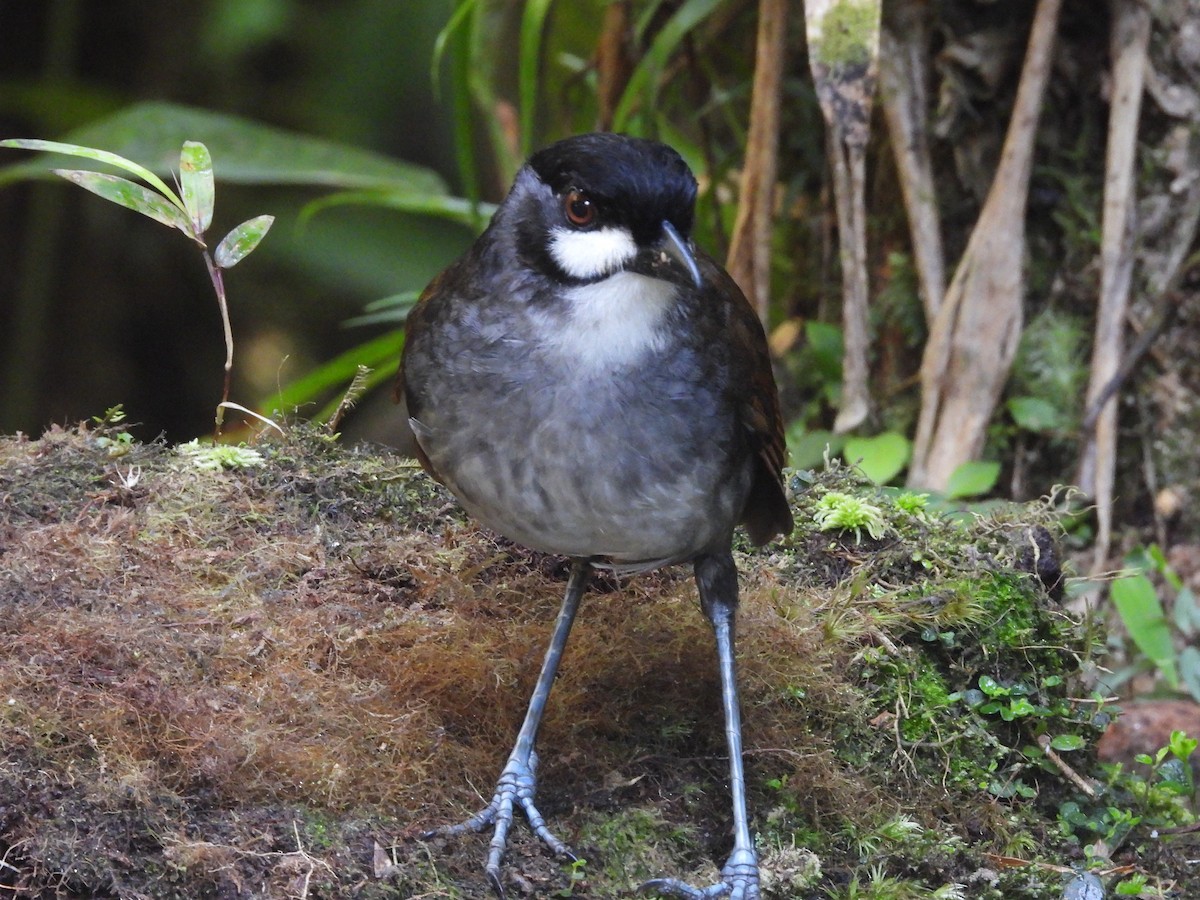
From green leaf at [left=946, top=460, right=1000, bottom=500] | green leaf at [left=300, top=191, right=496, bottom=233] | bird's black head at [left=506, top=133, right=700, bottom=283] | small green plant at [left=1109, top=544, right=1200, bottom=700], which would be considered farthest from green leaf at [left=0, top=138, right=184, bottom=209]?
small green plant at [left=1109, top=544, right=1200, bottom=700]

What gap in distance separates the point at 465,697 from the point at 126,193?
4.77 ft

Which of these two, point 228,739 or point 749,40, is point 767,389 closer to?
point 228,739

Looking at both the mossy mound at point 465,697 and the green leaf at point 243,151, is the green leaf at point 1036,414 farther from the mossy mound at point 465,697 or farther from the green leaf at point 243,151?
the green leaf at point 243,151

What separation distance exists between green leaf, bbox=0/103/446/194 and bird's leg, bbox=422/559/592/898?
3141mm

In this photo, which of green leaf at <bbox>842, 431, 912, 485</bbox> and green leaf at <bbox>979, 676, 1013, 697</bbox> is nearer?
green leaf at <bbox>979, 676, 1013, 697</bbox>

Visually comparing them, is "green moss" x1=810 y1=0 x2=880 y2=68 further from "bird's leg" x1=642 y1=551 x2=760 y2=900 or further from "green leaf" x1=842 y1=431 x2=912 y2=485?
"bird's leg" x1=642 y1=551 x2=760 y2=900

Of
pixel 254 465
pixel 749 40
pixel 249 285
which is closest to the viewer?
pixel 254 465

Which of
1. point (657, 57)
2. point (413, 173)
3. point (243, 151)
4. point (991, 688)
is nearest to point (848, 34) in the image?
point (657, 57)

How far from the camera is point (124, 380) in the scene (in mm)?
8094

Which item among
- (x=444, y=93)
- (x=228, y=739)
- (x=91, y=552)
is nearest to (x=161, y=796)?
(x=228, y=739)

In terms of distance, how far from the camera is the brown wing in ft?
9.96

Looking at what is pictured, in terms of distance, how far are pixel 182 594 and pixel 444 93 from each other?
18.3 feet

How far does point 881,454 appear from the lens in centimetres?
475

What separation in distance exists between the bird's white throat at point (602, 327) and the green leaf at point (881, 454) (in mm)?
2005
